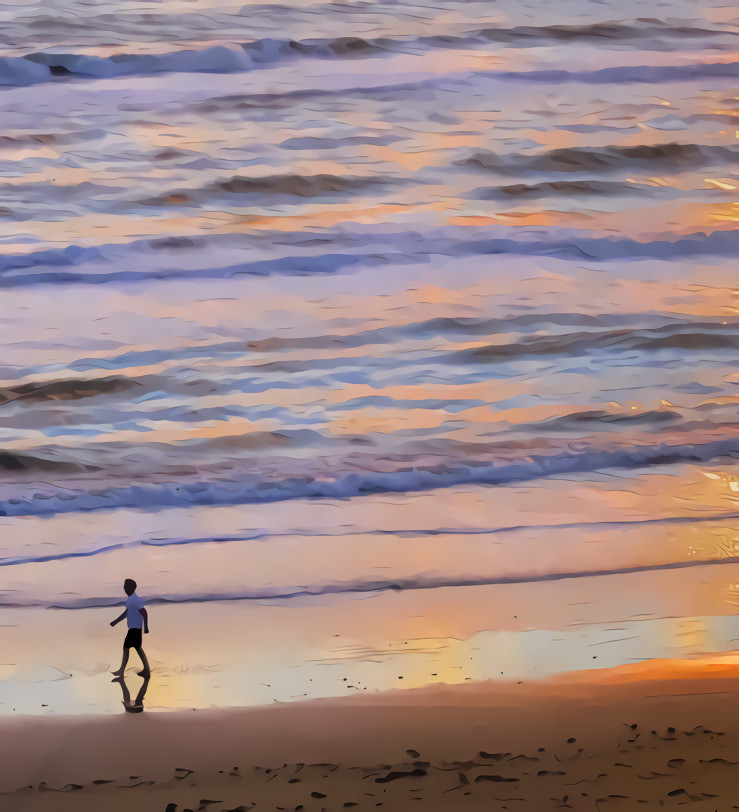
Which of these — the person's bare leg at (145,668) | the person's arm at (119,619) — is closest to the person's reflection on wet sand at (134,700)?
the person's bare leg at (145,668)

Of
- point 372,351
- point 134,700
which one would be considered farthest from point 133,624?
point 372,351

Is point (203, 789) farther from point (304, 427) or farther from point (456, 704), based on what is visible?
point (304, 427)

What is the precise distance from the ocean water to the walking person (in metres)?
0.09

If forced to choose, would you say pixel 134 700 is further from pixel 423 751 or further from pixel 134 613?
pixel 423 751

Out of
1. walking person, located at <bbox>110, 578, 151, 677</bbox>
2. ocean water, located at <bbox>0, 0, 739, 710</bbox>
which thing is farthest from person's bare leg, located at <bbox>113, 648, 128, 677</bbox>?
ocean water, located at <bbox>0, 0, 739, 710</bbox>

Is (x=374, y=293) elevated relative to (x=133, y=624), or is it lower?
elevated

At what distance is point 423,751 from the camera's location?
4.37ft

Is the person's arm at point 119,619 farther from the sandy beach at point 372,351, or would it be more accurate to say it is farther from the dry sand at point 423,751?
the dry sand at point 423,751

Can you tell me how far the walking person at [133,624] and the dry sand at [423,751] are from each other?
0.09 m

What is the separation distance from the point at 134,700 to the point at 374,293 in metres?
0.95

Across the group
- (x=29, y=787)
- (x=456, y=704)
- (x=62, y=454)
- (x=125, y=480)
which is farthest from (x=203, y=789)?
(x=62, y=454)

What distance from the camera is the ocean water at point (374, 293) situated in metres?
1.49

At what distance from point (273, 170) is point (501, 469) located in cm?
81

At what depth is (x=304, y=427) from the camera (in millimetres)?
1505
